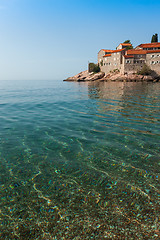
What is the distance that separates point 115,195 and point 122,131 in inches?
283

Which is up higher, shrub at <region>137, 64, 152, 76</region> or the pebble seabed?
shrub at <region>137, 64, 152, 76</region>

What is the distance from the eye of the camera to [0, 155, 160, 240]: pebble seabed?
14.9 ft

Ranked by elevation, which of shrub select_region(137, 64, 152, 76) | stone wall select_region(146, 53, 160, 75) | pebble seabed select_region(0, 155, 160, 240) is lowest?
pebble seabed select_region(0, 155, 160, 240)

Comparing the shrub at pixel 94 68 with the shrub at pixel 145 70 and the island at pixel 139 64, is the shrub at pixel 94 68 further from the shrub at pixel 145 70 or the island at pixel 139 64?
the shrub at pixel 145 70

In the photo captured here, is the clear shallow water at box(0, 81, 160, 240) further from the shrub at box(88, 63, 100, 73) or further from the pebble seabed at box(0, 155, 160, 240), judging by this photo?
the shrub at box(88, 63, 100, 73)

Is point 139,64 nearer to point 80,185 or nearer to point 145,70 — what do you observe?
point 145,70

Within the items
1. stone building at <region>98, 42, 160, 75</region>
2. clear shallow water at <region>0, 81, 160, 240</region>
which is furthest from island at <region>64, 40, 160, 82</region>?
clear shallow water at <region>0, 81, 160, 240</region>

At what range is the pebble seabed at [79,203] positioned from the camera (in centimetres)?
455

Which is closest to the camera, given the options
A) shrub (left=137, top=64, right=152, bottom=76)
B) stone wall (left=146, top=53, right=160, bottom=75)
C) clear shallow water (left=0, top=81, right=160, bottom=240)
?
clear shallow water (left=0, top=81, right=160, bottom=240)

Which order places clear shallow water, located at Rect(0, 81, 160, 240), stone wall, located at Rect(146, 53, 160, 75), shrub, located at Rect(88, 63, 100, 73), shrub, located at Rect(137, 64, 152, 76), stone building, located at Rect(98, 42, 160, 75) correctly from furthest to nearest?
1. shrub, located at Rect(88, 63, 100, 73)
2. stone building, located at Rect(98, 42, 160, 75)
3. stone wall, located at Rect(146, 53, 160, 75)
4. shrub, located at Rect(137, 64, 152, 76)
5. clear shallow water, located at Rect(0, 81, 160, 240)

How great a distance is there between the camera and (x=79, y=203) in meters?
5.55

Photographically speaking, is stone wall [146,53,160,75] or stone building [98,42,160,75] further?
stone building [98,42,160,75]

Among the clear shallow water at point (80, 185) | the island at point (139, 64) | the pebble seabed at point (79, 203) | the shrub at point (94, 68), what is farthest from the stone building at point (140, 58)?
the pebble seabed at point (79, 203)

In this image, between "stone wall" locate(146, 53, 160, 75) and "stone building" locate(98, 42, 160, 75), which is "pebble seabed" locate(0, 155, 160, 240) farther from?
"stone wall" locate(146, 53, 160, 75)
